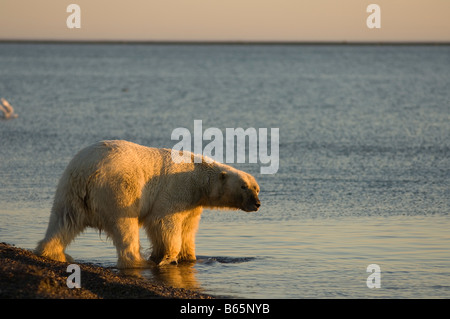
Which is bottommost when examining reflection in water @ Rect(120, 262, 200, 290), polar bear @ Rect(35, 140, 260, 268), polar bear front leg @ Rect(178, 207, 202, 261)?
reflection in water @ Rect(120, 262, 200, 290)

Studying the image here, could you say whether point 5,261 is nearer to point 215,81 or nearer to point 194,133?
point 194,133

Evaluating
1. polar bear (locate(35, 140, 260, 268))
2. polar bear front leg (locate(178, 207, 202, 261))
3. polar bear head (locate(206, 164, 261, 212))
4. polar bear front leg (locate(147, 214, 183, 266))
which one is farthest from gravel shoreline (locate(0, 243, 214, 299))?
polar bear head (locate(206, 164, 261, 212))

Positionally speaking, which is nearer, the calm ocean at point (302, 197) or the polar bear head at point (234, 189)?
the calm ocean at point (302, 197)

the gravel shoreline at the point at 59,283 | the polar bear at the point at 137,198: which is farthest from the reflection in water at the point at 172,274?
the gravel shoreline at the point at 59,283

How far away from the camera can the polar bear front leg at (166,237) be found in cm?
1096

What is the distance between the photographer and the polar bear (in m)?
10.4

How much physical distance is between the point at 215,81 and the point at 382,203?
57501mm

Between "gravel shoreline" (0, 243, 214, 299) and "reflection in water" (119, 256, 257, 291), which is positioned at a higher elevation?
"gravel shoreline" (0, 243, 214, 299)

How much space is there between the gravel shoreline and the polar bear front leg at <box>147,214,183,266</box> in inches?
36.9

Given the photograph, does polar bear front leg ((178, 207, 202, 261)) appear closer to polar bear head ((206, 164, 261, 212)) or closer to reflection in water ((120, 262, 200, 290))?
reflection in water ((120, 262, 200, 290))

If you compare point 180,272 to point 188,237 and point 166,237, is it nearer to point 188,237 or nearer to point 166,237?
point 166,237

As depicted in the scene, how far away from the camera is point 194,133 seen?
30578 mm

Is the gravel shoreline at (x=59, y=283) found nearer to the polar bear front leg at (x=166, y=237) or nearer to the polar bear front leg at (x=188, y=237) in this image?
the polar bear front leg at (x=166, y=237)

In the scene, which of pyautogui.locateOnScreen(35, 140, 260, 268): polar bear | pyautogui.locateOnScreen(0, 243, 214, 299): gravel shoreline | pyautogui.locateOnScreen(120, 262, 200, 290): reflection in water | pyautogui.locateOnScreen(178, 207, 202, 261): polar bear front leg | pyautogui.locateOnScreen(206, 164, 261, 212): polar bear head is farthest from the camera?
pyautogui.locateOnScreen(178, 207, 202, 261): polar bear front leg
